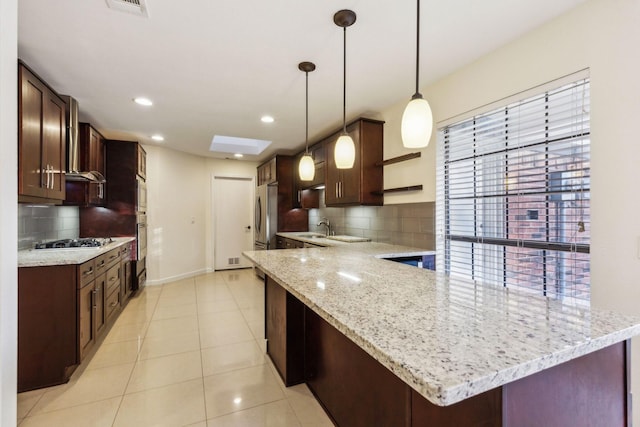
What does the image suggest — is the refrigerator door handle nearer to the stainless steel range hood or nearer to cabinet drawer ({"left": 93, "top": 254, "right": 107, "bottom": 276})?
cabinet drawer ({"left": 93, "top": 254, "right": 107, "bottom": 276})

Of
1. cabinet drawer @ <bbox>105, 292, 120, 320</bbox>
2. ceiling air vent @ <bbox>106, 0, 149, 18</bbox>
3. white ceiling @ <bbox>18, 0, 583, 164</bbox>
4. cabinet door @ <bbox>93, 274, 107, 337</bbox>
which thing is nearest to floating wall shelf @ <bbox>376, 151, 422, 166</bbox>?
white ceiling @ <bbox>18, 0, 583, 164</bbox>

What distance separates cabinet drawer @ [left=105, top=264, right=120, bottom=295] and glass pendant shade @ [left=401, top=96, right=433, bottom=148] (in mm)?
3139

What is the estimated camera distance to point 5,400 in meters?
1.34

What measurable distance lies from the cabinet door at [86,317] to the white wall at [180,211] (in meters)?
2.55

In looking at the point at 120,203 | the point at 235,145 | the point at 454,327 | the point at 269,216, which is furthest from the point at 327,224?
the point at 454,327

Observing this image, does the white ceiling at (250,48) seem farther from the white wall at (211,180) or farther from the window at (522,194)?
the white wall at (211,180)

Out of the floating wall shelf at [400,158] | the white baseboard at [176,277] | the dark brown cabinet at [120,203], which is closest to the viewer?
the floating wall shelf at [400,158]

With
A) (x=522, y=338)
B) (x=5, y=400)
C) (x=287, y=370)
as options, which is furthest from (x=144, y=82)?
(x=522, y=338)

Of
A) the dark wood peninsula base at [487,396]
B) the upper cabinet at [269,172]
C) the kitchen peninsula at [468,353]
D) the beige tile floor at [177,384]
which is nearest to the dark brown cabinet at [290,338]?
the beige tile floor at [177,384]

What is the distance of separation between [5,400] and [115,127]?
338 centimetres

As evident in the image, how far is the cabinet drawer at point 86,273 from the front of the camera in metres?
2.21

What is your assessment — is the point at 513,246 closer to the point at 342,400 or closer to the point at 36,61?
the point at 342,400

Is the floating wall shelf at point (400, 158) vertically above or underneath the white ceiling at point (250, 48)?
underneath

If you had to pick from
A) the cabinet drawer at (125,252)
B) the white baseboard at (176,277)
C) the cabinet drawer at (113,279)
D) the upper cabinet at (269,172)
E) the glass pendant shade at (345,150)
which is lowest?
the white baseboard at (176,277)
